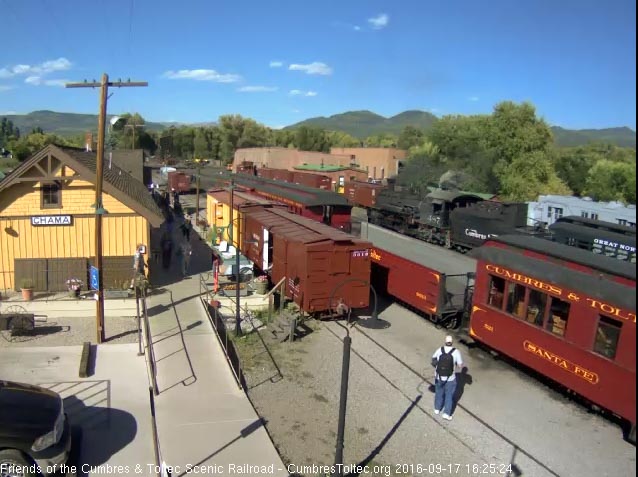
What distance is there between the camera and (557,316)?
39.7ft

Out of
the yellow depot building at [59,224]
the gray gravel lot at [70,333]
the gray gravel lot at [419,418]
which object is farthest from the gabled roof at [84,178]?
the gray gravel lot at [419,418]

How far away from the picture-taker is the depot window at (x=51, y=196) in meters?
19.4

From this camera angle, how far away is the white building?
31.5 metres

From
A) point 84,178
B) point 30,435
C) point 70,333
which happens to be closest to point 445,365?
point 30,435

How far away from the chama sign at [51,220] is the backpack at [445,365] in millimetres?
15212

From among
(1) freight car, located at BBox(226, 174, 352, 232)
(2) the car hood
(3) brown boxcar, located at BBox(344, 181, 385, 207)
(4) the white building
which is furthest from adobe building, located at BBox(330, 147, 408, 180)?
(2) the car hood

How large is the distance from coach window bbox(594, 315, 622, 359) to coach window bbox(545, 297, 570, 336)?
2.87ft

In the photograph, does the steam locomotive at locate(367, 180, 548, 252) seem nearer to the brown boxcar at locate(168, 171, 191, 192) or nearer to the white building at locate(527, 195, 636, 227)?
the white building at locate(527, 195, 636, 227)

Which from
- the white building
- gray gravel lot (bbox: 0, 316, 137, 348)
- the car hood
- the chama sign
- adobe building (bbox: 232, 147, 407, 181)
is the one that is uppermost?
adobe building (bbox: 232, 147, 407, 181)

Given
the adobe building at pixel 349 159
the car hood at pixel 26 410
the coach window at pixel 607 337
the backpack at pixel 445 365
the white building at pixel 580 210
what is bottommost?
the car hood at pixel 26 410

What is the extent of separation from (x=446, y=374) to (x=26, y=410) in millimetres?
7925

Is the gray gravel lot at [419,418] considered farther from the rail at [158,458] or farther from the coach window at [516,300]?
the rail at [158,458]

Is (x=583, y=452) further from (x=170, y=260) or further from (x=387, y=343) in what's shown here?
(x=170, y=260)

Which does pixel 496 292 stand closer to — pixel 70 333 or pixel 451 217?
pixel 70 333
